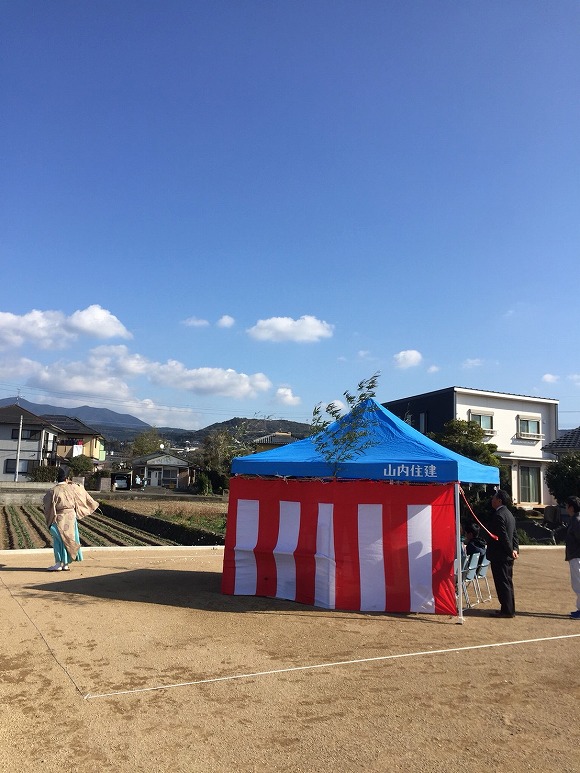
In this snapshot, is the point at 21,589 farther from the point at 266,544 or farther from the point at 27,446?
the point at 27,446

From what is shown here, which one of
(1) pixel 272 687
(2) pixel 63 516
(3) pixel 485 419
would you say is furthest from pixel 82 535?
(3) pixel 485 419

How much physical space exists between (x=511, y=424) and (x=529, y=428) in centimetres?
159

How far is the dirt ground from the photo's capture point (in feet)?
12.8

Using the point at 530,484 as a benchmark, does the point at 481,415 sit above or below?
above

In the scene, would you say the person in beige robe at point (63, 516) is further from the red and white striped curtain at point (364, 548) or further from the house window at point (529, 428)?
the house window at point (529, 428)

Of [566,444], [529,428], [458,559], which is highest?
[529,428]

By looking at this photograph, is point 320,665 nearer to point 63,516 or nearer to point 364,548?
point 364,548

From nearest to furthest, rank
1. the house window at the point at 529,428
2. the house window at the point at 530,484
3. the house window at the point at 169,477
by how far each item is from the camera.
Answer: the house window at the point at 530,484
the house window at the point at 529,428
the house window at the point at 169,477

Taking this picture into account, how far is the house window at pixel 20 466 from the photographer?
189 feet

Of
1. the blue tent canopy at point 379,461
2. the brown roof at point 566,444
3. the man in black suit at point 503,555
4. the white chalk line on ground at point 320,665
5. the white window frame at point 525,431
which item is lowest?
the white chalk line on ground at point 320,665

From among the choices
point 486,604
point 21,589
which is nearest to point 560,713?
point 486,604

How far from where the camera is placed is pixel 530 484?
120 feet

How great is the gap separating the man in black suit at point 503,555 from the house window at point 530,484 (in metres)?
29.7

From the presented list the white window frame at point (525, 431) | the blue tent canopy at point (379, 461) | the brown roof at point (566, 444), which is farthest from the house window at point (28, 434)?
the blue tent canopy at point (379, 461)
